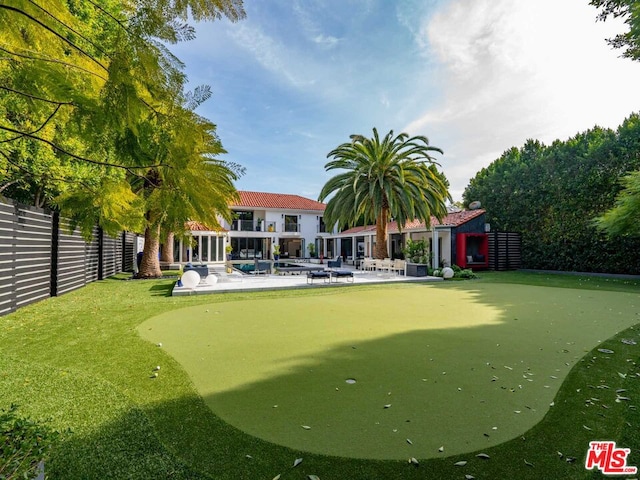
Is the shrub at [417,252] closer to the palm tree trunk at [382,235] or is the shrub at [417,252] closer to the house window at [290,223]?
the palm tree trunk at [382,235]

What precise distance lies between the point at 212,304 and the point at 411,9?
12.3 meters

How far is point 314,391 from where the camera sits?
Result: 161 inches

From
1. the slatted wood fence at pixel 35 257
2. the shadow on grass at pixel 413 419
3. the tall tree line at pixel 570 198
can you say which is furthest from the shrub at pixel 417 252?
the slatted wood fence at pixel 35 257

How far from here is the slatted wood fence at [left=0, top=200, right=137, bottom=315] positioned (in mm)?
7691

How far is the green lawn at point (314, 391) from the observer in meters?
2.71

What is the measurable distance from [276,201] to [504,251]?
83.3ft

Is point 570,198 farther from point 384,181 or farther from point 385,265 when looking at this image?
point 385,265

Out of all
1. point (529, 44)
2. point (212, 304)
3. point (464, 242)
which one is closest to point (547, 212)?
point (464, 242)

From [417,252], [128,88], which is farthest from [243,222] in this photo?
[128,88]

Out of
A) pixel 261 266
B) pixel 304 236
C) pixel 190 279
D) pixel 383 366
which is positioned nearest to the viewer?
pixel 383 366

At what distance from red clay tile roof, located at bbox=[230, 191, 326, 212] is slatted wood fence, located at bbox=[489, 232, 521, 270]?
66.6ft

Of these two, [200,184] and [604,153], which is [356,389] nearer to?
[200,184]

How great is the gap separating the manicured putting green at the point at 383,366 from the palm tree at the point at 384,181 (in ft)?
35.7

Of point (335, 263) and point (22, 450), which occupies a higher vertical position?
point (335, 263)
